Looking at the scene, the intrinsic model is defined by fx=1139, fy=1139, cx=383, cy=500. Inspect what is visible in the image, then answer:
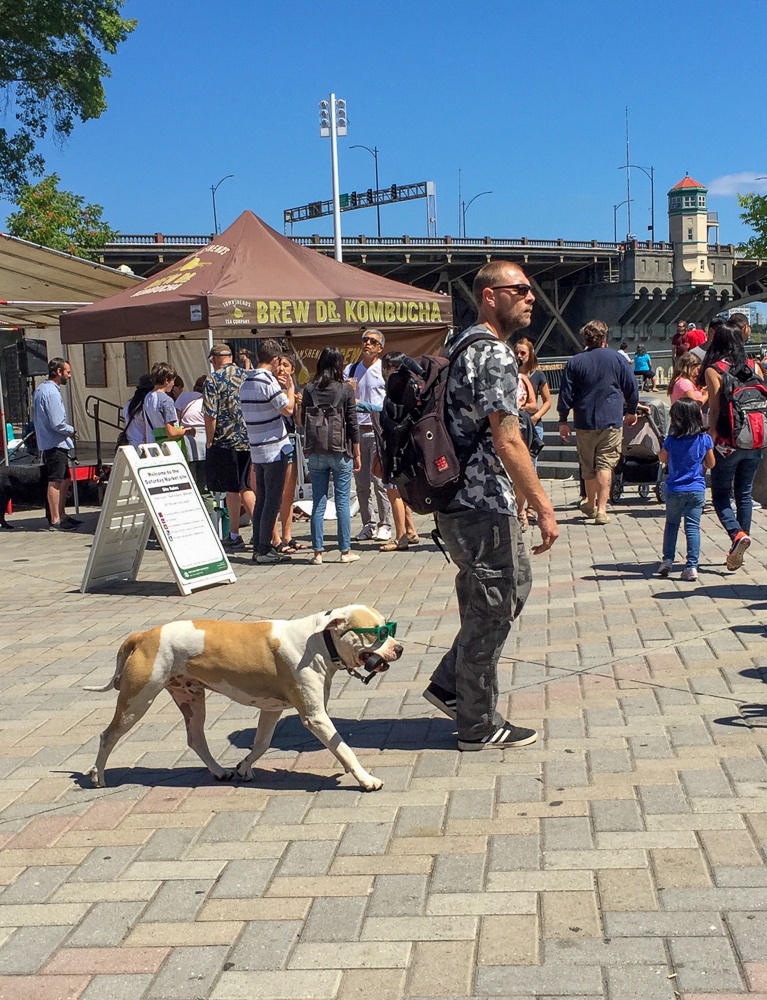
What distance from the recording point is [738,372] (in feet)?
26.1

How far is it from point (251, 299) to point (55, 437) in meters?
2.92

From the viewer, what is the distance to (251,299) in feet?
37.8

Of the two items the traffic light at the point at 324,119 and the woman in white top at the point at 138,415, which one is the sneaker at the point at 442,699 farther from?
the traffic light at the point at 324,119

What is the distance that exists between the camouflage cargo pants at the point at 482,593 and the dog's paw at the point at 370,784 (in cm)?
55

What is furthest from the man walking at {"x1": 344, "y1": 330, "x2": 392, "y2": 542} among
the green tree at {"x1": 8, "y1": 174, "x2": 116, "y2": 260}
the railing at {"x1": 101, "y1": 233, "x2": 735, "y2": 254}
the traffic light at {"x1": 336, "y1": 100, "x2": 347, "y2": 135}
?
the railing at {"x1": 101, "y1": 233, "x2": 735, "y2": 254}

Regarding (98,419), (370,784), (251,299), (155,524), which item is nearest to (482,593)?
(370,784)

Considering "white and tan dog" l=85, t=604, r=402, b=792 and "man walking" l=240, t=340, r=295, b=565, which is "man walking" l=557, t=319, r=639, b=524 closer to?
"man walking" l=240, t=340, r=295, b=565

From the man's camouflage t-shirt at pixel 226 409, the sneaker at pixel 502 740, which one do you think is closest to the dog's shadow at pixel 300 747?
the sneaker at pixel 502 740

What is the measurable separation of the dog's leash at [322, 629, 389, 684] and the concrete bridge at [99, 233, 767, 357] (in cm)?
6351

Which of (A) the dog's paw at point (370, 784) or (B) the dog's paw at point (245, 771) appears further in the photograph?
(B) the dog's paw at point (245, 771)

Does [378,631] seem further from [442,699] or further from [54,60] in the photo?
[54,60]

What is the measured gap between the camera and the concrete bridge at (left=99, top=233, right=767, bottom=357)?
73.5 meters


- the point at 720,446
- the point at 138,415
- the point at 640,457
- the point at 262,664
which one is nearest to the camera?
the point at 262,664

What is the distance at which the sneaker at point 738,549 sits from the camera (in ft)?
25.7
